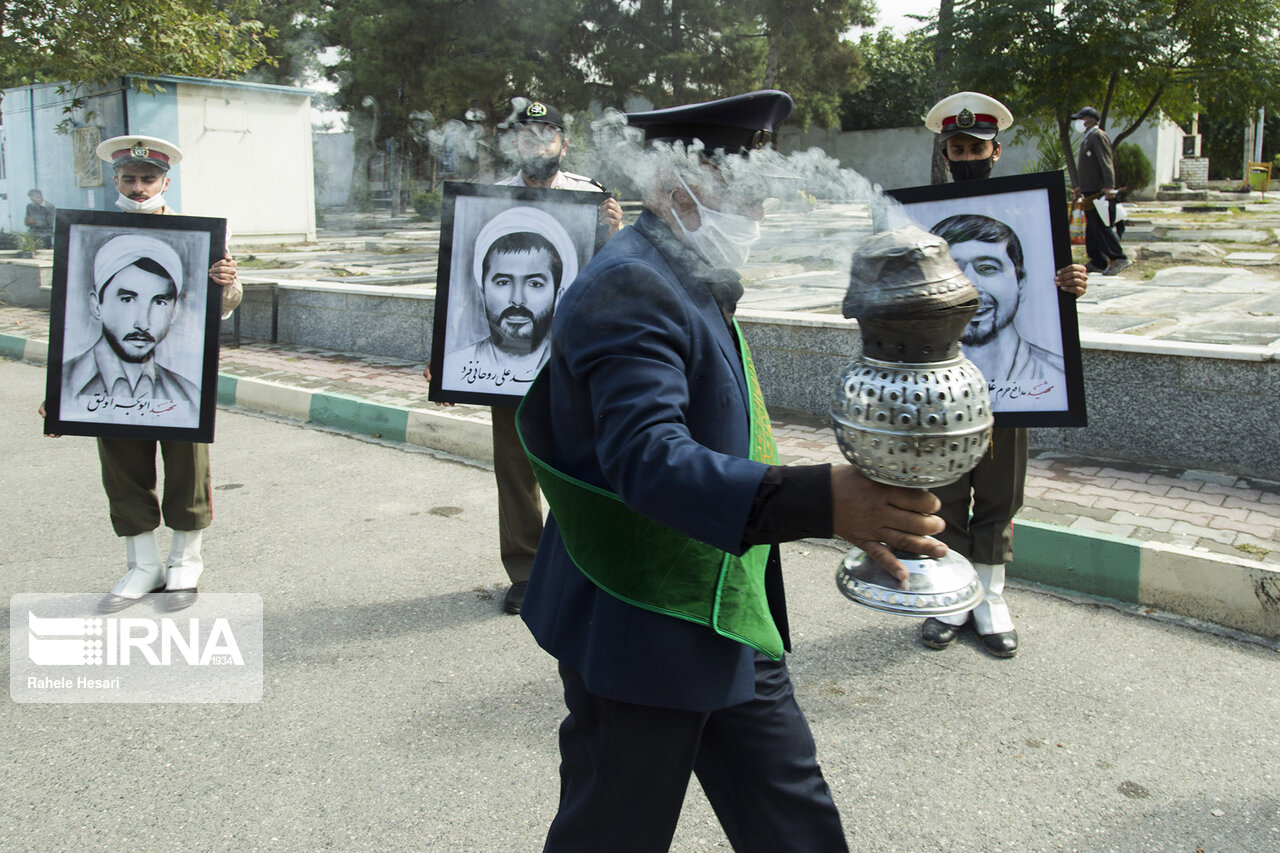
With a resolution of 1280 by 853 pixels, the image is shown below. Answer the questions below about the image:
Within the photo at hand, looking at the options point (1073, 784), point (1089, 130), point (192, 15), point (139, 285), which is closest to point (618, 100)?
point (192, 15)

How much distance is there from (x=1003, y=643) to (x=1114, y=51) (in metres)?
13.5

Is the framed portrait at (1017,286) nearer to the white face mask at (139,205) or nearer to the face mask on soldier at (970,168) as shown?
the face mask on soldier at (970,168)

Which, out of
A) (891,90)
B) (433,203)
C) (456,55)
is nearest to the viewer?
(433,203)

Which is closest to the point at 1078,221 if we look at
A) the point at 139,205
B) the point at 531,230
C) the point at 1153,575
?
the point at 1153,575

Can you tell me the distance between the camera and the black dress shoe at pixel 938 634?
143 inches

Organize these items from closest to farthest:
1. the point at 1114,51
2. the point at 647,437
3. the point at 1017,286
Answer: the point at 647,437
the point at 1017,286
the point at 1114,51

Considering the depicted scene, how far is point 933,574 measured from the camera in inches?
61.3

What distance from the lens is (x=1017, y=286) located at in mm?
3496

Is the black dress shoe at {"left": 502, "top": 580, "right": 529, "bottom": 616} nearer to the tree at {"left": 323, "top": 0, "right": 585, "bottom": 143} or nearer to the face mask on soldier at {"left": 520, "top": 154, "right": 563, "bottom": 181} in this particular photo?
the face mask on soldier at {"left": 520, "top": 154, "right": 563, "bottom": 181}

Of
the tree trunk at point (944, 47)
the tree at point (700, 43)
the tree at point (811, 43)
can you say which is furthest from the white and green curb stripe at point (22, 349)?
the tree at point (811, 43)

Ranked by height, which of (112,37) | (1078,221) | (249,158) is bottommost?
(1078,221)

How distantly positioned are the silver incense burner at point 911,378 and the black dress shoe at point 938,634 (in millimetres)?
2237
